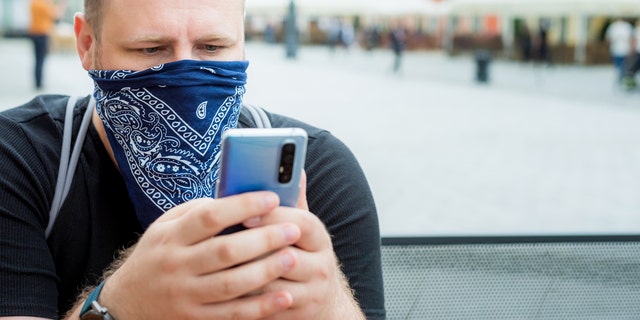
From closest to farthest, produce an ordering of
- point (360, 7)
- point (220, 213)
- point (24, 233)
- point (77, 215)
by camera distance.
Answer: point (220, 213) < point (24, 233) < point (77, 215) < point (360, 7)

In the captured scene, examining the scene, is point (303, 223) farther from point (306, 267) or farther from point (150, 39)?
point (150, 39)

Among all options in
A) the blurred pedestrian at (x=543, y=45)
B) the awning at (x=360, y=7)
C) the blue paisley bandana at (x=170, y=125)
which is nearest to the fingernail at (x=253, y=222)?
the blue paisley bandana at (x=170, y=125)

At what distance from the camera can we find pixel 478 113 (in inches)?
573

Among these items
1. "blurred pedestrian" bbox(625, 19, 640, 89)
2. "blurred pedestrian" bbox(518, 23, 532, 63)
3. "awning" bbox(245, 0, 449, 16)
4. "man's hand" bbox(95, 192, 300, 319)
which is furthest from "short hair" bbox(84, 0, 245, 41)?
"awning" bbox(245, 0, 449, 16)

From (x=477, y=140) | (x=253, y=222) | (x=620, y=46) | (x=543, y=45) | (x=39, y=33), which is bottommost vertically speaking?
(x=477, y=140)

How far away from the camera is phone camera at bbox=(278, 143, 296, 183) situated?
1.08 m

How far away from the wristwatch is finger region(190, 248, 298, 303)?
9.3 inches

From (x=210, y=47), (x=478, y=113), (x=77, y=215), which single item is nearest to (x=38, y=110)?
(x=77, y=215)

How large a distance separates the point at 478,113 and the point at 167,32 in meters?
13.2

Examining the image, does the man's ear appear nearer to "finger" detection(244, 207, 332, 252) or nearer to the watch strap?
the watch strap

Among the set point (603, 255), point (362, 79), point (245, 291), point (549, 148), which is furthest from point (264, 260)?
point (362, 79)

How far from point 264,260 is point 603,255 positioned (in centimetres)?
129

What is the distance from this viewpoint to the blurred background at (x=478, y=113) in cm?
734

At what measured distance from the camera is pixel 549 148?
10617mm
